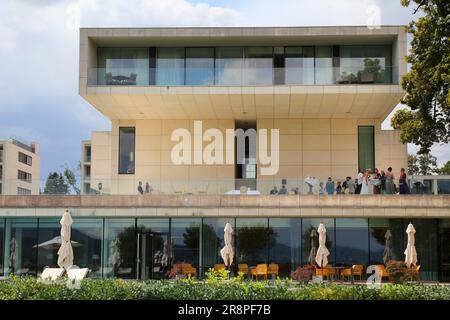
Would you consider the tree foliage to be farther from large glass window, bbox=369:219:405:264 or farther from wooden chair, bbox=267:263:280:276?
wooden chair, bbox=267:263:280:276

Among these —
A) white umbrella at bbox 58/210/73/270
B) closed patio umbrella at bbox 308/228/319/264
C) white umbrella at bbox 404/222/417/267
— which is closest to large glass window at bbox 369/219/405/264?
white umbrella at bbox 404/222/417/267

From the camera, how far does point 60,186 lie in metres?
33.1

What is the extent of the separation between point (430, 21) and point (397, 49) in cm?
638

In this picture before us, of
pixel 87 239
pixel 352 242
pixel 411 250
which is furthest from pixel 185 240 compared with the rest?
pixel 411 250

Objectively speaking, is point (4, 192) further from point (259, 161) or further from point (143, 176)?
point (259, 161)

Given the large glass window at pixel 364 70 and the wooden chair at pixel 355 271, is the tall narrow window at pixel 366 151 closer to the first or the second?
the large glass window at pixel 364 70

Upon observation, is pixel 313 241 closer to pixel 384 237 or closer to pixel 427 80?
pixel 384 237

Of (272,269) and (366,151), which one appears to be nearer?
(272,269)

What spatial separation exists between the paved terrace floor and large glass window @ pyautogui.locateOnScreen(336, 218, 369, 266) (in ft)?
2.85

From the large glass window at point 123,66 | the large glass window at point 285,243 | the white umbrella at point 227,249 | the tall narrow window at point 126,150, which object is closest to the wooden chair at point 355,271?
the large glass window at point 285,243

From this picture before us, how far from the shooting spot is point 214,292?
15750mm

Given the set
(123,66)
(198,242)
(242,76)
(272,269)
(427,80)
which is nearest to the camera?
(427,80)

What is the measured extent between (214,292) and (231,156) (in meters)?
24.2

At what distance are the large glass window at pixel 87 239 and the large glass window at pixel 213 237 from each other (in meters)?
4.80
